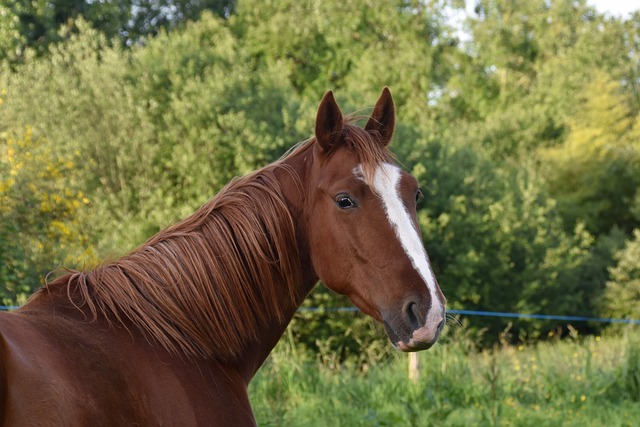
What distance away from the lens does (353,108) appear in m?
23.8

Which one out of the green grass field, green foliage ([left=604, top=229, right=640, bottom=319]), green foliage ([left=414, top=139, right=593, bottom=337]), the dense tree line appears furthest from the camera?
green foliage ([left=604, top=229, right=640, bottom=319])

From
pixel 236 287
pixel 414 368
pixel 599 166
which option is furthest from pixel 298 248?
pixel 599 166

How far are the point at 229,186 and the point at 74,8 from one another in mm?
33546

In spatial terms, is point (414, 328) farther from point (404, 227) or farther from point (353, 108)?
point (353, 108)

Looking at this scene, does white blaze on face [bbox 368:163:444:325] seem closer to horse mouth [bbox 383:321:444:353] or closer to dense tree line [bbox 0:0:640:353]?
horse mouth [bbox 383:321:444:353]

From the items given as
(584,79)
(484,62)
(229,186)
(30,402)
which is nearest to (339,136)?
(229,186)

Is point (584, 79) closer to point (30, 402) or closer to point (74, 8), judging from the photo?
point (74, 8)

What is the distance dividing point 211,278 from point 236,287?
10 centimetres

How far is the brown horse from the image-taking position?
8.06ft

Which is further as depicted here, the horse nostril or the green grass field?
the green grass field

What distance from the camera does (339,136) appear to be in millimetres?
3123

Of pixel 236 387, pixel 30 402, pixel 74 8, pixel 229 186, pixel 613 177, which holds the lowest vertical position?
pixel 613 177

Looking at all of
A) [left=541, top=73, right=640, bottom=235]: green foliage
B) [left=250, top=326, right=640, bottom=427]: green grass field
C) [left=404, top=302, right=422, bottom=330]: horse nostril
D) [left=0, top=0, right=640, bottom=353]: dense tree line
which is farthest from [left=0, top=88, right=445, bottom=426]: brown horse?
[left=541, top=73, right=640, bottom=235]: green foliage

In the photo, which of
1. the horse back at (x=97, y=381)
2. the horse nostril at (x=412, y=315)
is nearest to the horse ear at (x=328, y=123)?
the horse nostril at (x=412, y=315)
